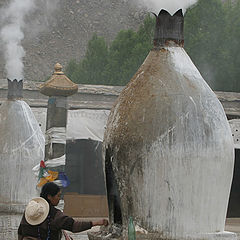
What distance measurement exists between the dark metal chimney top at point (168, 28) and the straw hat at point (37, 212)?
169cm

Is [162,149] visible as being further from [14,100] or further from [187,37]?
[187,37]

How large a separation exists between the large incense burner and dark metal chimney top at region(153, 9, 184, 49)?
35 centimetres

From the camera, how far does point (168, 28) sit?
6.18 meters

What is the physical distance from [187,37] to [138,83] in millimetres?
23053

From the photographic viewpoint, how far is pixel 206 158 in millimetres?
5723

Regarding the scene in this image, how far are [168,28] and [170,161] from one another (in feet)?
4.01

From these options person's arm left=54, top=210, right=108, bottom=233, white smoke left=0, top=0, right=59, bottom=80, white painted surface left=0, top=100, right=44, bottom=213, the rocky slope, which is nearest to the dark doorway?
white painted surface left=0, top=100, right=44, bottom=213

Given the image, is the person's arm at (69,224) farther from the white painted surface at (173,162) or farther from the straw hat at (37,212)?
the white painted surface at (173,162)

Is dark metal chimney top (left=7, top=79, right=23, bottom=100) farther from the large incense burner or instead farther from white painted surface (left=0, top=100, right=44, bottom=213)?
the large incense burner

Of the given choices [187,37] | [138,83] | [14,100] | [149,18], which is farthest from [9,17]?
[138,83]

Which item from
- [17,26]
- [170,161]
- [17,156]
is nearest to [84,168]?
[17,156]

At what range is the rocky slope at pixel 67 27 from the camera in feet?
184

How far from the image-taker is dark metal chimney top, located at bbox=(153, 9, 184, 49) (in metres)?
6.18

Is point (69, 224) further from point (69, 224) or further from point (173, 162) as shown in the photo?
point (173, 162)
